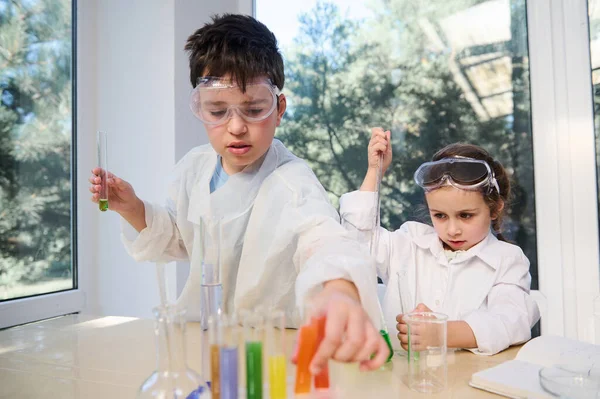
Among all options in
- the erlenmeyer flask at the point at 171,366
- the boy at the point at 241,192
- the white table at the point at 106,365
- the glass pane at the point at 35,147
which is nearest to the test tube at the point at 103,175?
the boy at the point at 241,192

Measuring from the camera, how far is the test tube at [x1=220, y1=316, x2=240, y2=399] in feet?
2.04

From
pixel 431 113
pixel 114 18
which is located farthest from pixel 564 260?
pixel 114 18

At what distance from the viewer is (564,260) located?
75.2 inches

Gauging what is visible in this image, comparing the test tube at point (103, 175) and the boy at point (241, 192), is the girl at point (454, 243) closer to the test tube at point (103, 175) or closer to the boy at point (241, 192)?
the boy at point (241, 192)

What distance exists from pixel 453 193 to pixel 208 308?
1027 millimetres

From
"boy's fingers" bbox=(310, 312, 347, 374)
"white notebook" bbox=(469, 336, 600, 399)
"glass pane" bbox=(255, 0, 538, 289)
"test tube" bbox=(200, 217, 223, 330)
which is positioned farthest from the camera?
"glass pane" bbox=(255, 0, 538, 289)

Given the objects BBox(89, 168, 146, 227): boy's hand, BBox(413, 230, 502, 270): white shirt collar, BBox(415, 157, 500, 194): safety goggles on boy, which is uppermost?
BBox(415, 157, 500, 194): safety goggles on boy

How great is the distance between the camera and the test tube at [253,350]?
62 cm

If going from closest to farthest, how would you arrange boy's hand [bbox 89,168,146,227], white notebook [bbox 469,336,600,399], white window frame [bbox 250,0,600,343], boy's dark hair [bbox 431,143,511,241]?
white notebook [bbox 469,336,600,399]
boy's hand [bbox 89,168,146,227]
boy's dark hair [bbox 431,143,511,241]
white window frame [bbox 250,0,600,343]

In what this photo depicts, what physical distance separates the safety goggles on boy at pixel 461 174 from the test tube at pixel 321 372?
1.06m

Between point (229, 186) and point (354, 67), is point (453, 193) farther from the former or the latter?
point (354, 67)

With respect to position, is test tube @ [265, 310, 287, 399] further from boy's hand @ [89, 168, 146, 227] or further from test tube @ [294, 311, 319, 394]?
boy's hand @ [89, 168, 146, 227]

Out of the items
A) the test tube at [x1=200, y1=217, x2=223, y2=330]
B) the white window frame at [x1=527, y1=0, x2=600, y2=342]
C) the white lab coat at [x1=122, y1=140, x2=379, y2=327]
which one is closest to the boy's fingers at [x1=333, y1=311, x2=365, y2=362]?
the test tube at [x1=200, y1=217, x2=223, y2=330]

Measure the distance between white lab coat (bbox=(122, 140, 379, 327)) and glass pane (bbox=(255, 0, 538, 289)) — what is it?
0.79 m
